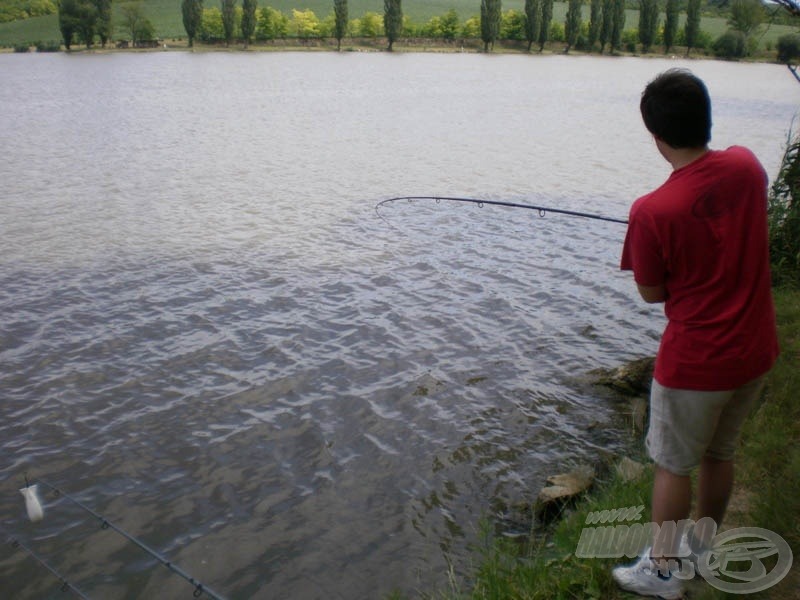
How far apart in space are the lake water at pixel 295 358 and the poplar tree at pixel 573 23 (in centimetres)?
8024

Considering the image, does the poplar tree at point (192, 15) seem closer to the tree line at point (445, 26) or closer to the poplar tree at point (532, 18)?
the tree line at point (445, 26)

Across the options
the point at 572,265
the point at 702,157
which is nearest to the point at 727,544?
the point at 702,157

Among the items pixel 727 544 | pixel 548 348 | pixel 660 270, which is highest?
pixel 660 270

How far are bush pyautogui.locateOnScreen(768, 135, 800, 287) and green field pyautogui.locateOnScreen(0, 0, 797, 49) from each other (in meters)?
105

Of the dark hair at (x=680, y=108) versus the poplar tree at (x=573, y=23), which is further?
the poplar tree at (x=573, y=23)

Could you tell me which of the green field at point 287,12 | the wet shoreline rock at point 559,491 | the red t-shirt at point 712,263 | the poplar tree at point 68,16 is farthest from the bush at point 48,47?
the red t-shirt at point 712,263

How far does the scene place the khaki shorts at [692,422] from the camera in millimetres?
2846

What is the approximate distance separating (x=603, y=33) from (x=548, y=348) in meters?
97.7

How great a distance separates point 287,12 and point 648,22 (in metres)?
56.2

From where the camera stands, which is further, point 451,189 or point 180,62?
point 180,62

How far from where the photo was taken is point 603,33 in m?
95.6

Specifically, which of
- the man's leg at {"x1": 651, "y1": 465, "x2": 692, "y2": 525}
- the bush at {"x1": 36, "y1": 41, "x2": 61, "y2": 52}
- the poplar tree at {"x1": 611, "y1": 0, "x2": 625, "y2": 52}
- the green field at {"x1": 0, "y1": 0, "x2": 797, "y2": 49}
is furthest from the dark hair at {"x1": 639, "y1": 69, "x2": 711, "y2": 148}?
the green field at {"x1": 0, "y1": 0, "x2": 797, "y2": 49}

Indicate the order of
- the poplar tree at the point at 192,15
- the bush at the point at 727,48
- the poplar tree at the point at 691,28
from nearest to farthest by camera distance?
the poplar tree at the point at 192,15 → the bush at the point at 727,48 → the poplar tree at the point at 691,28

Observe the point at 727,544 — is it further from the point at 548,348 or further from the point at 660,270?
the point at 548,348
